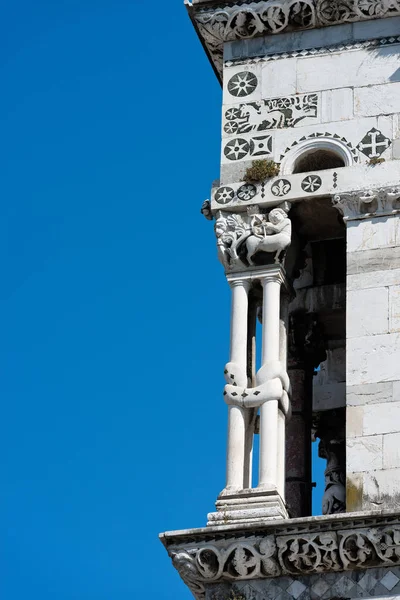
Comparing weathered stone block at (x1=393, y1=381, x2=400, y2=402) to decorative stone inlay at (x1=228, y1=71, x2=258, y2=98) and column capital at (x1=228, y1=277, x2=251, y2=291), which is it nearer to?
column capital at (x1=228, y1=277, x2=251, y2=291)

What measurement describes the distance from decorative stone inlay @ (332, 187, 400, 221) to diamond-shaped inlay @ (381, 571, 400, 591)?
14.7ft

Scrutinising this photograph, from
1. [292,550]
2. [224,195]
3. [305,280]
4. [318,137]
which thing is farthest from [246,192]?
[292,550]

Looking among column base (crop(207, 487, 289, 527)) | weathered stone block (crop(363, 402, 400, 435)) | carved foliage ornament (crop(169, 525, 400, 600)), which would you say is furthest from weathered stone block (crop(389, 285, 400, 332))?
carved foliage ornament (crop(169, 525, 400, 600))

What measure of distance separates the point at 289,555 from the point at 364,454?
1.47 metres

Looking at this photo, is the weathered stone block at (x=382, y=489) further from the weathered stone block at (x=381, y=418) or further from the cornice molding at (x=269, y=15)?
the cornice molding at (x=269, y=15)

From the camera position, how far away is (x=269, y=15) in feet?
91.4

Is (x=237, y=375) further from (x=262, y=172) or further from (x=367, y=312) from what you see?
(x=262, y=172)

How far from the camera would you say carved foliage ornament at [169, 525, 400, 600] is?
23.8 meters

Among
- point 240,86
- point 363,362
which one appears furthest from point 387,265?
point 240,86

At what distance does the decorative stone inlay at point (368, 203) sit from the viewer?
26156 mm

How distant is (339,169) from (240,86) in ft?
6.09

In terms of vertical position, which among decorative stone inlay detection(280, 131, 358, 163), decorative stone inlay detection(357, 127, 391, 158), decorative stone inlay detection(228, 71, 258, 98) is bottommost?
decorative stone inlay detection(357, 127, 391, 158)

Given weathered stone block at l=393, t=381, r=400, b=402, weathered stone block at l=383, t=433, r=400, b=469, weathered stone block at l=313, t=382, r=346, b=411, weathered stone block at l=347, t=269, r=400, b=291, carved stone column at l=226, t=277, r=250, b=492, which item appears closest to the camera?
weathered stone block at l=383, t=433, r=400, b=469

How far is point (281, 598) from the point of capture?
24.0 metres
